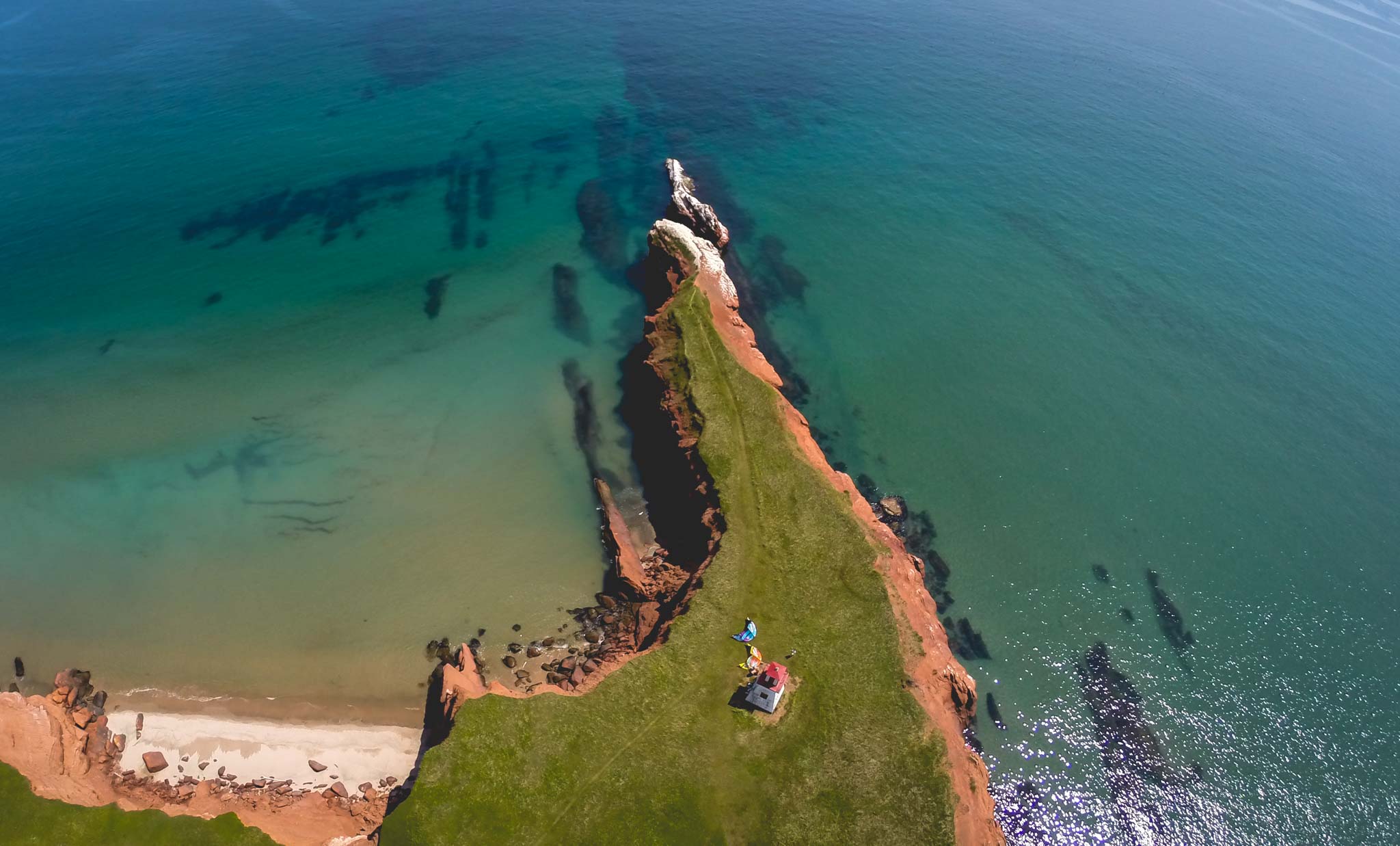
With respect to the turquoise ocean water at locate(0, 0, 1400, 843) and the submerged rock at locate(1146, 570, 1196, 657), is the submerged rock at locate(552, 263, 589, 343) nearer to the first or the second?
the turquoise ocean water at locate(0, 0, 1400, 843)

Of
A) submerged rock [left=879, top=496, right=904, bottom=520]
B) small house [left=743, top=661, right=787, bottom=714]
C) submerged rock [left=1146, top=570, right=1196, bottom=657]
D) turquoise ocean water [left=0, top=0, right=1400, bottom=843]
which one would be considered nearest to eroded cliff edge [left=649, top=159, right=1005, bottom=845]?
submerged rock [left=879, top=496, right=904, bottom=520]

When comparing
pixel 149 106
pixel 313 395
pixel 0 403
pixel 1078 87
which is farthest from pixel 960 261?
pixel 149 106

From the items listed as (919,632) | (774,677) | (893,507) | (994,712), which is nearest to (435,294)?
(893,507)

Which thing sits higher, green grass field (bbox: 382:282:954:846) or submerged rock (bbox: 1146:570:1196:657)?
submerged rock (bbox: 1146:570:1196:657)

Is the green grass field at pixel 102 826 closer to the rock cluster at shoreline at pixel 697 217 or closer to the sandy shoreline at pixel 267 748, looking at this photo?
the sandy shoreline at pixel 267 748

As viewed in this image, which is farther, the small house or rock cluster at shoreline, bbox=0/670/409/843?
rock cluster at shoreline, bbox=0/670/409/843

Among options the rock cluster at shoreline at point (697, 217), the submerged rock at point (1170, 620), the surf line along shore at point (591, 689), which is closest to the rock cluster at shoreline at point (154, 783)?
the surf line along shore at point (591, 689)

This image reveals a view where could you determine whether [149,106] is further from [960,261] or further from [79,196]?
[960,261]
